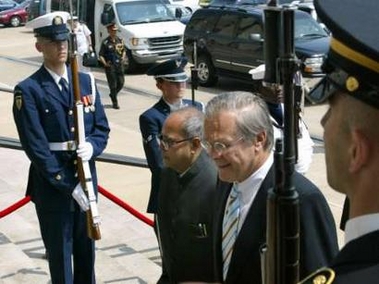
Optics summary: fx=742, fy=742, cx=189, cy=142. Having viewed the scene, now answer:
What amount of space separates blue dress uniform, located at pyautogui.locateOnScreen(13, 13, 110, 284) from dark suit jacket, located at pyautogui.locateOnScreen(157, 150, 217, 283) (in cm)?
134

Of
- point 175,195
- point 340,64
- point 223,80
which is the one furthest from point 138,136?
point 340,64

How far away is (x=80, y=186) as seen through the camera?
479 cm

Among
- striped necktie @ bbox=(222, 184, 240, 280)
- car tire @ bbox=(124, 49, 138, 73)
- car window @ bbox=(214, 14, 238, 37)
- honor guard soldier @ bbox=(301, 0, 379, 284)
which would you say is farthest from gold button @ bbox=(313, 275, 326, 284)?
car tire @ bbox=(124, 49, 138, 73)

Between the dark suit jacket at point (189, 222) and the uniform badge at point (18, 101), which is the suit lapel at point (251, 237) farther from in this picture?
the uniform badge at point (18, 101)

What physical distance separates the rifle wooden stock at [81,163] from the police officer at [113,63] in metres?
9.60

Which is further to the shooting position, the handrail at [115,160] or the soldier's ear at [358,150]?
the handrail at [115,160]

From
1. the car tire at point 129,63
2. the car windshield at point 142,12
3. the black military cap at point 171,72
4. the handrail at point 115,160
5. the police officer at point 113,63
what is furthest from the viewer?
the car windshield at point 142,12

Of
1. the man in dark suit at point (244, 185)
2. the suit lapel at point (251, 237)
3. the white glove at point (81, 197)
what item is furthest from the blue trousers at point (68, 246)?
the suit lapel at point (251, 237)

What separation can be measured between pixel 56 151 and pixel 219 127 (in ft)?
7.06

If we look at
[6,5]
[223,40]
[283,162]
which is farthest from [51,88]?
[6,5]

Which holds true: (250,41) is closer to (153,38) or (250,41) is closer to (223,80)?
(223,80)

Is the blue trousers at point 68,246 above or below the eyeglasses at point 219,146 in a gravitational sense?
below

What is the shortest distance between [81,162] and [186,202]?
158 cm

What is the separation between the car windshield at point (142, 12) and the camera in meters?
20.0
